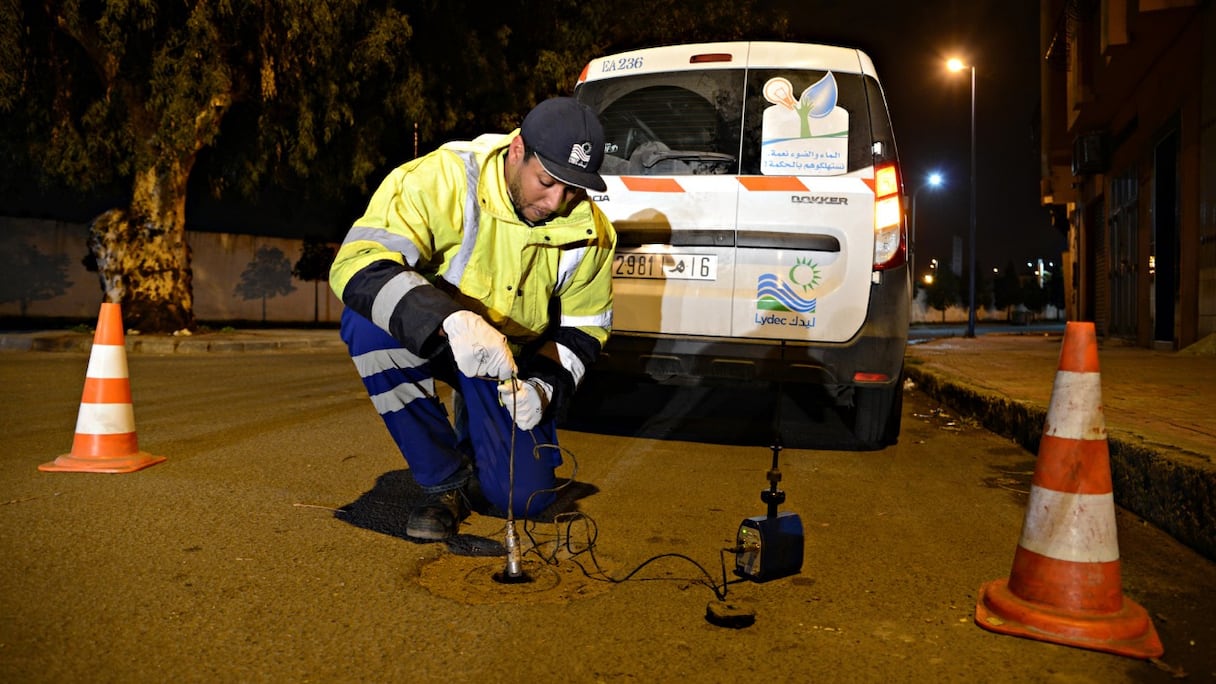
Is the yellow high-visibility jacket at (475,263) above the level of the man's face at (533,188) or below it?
below

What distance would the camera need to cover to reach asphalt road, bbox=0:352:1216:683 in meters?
2.31

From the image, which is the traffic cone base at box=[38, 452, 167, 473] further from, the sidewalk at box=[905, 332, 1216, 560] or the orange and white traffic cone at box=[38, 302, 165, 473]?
the sidewalk at box=[905, 332, 1216, 560]

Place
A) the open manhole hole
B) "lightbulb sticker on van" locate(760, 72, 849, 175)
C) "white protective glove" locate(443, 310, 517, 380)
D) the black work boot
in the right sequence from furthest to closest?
1. "lightbulb sticker on van" locate(760, 72, 849, 175)
2. the black work boot
3. "white protective glove" locate(443, 310, 517, 380)
4. the open manhole hole

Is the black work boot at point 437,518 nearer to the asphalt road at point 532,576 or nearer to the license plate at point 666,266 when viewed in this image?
the asphalt road at point 532,576

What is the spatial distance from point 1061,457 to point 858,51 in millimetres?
3218

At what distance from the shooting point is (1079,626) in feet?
8.30

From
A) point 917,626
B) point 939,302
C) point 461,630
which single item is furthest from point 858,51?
point 939,302

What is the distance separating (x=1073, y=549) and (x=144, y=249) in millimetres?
15354

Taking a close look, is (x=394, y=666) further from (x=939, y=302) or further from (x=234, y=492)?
(x=939, y=302)

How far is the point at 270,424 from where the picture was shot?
595 cm

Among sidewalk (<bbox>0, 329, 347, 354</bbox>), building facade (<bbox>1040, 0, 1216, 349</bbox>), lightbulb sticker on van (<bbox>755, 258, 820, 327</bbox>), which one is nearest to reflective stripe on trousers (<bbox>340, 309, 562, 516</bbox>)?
lightbulb sticker on van (<bbox>755, 258, 820, 327</bbox>)

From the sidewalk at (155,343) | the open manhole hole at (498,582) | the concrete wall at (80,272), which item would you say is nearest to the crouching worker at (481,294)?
the open manhole hole at (498,582)

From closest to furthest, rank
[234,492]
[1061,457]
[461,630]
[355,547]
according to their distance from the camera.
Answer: [461,630], [1061,457], [355,547], [234,492]

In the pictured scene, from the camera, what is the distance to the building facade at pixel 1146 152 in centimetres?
1110
